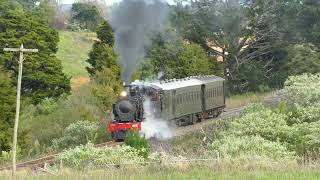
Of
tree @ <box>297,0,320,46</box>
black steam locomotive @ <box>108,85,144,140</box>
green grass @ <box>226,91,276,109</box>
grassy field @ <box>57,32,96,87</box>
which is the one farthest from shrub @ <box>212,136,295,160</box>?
grassy field @ <box>57,32,96,87</box>

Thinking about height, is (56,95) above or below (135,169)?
above

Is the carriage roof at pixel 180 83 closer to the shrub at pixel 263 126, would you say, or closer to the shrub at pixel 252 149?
the shrub at pixel 263 126

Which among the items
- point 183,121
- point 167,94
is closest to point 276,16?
point 183,121

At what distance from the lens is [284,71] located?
5291 cm

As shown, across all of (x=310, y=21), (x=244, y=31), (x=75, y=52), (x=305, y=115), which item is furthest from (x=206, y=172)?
(x=75, y=52)

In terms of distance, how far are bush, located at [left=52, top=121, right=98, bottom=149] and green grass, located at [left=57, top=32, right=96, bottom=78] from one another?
3202cm

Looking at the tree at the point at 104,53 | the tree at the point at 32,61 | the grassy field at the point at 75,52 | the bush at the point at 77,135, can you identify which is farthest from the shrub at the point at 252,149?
the grassy field at the point at 75,52

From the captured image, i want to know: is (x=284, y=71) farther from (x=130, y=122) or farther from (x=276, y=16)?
(x=130, y=122)

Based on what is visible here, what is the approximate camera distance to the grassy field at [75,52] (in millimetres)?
61375

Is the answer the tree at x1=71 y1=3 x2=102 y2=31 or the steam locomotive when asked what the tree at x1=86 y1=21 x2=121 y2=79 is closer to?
the steam locomotive

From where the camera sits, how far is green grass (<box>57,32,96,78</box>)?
62.6m

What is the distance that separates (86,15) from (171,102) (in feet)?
174

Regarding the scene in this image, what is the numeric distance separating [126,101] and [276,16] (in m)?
32.4

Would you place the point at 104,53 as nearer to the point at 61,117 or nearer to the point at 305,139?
the point at 61,117
